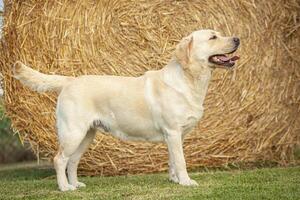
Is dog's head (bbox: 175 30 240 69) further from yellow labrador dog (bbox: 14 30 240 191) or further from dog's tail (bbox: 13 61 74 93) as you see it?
dog's tail (bbox: 13 61 74 93)

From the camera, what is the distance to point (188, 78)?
5.34 m

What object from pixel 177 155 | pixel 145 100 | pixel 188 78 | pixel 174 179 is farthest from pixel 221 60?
pixel 174 179

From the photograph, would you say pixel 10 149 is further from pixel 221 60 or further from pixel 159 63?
pixel 221 60

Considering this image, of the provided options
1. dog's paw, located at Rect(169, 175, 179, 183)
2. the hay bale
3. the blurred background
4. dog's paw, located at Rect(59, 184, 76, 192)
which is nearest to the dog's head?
dog's paw, located at Rect(169, 175, 179, 183)

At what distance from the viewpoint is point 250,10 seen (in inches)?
262

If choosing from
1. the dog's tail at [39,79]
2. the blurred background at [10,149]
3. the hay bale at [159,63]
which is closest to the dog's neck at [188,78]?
the dog's tail at [39,79]

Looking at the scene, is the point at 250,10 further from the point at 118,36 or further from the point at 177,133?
the point at 177,133

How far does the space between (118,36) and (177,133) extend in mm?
1780

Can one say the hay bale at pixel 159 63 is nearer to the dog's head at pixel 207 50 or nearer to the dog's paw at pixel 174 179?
the dog's paw at pixel 174 179

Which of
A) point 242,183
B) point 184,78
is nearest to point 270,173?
point 242,183

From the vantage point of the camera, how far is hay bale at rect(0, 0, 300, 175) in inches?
255

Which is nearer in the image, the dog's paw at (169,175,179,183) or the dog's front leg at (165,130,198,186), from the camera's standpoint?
the dog's front leg at (165,130,198,186)

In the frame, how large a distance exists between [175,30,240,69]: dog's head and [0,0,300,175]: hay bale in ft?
4.22

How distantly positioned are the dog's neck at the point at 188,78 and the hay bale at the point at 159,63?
1.25m
